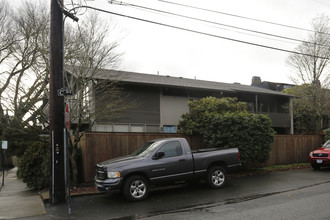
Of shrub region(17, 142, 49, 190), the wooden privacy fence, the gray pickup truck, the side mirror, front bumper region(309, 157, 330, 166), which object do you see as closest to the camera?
the gray pickup truck

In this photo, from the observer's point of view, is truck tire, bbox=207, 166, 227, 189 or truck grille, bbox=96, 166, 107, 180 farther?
truck tire, bbox=207, 166, 227, 189

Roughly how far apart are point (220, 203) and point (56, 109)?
18.6 ft

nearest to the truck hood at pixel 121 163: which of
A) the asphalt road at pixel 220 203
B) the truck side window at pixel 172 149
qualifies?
the truck side window at pixel 172 149

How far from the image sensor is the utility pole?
917 cm

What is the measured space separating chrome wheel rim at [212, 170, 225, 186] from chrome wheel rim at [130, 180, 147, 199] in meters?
2.63

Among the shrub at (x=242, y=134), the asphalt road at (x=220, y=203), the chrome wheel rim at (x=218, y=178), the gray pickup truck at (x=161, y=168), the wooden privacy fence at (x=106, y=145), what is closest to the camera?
the asphalt road at (x=220, y=203)

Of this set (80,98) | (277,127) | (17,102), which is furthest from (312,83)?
(17,102)

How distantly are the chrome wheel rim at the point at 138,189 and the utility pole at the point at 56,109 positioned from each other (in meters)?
2.26

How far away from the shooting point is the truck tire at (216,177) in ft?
33.3

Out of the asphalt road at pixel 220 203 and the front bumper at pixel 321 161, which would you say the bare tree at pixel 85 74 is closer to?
the asphalt road at pixel 220 203

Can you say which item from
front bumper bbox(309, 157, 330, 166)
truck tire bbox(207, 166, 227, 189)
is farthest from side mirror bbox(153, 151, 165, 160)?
front bumper bbox(309, 157, 330, 166)

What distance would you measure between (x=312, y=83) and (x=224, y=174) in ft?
57.8

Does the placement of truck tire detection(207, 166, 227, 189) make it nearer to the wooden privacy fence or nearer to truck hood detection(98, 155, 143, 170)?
truck hood detection(98, 155, 143, 170)

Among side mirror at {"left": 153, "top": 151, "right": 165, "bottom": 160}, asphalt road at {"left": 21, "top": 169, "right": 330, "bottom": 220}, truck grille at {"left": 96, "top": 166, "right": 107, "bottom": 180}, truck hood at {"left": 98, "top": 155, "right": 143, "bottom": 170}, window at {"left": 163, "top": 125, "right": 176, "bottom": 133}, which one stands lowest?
asphalt road at {"left": 21, "top": 169, "right": 330, "bottom": 220}
